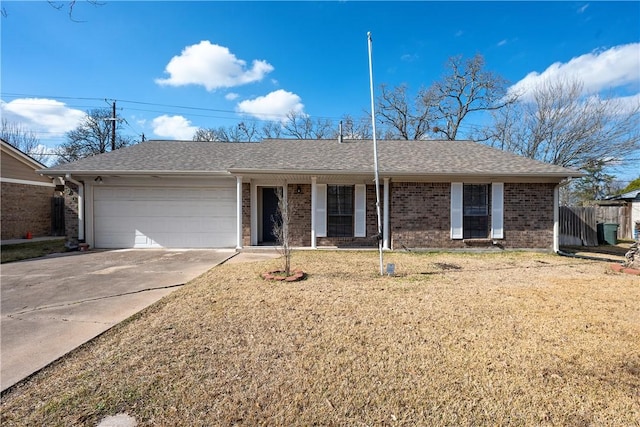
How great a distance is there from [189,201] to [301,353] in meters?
8.72

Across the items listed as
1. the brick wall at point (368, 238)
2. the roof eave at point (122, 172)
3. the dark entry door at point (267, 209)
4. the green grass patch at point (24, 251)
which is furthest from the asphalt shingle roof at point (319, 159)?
the green grass patch at point (24, 251)

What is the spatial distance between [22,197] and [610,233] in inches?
998

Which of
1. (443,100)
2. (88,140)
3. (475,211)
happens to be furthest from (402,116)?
(88,140)

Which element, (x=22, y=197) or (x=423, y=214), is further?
(x=22, y=197)

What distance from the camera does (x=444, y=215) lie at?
9.41 meters

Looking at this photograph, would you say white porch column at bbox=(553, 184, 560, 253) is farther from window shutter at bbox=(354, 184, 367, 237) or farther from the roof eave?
the roof eave

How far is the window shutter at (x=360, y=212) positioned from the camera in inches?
386

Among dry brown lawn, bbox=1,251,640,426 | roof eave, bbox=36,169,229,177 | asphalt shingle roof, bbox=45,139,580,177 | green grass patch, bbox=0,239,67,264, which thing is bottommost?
dry brown lawn, bbox=1,251,640,426

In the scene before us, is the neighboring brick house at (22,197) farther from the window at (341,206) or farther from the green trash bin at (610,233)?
the green trash bin at (610,233)

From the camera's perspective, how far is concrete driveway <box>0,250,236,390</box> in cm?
304

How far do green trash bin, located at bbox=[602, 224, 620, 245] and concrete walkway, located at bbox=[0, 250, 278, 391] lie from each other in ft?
44.5

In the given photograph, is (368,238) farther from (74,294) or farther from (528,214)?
(74,294)

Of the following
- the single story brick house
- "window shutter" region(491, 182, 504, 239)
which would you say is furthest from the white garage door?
"window shutter" region(491, 182, 504, 239)

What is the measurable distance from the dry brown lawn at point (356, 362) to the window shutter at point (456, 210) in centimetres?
442
